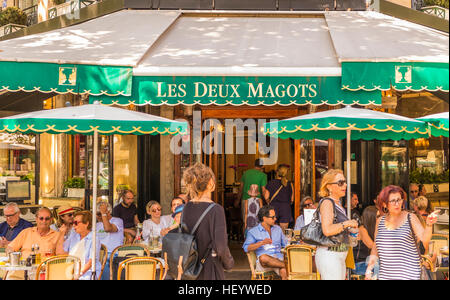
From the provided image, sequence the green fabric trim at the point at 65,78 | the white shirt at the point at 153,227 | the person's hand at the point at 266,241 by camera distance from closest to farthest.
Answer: the person's hand at the point at 266,241 → the green fabric trim at the point at 65,78 → the white shirt at the point at 153,227

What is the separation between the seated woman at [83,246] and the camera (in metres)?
6.31

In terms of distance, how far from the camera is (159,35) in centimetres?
881

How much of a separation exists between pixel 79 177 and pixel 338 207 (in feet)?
29.9

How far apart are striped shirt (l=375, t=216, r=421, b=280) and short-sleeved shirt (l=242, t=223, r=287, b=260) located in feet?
6.59

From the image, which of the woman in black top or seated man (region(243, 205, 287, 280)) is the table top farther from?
the woman in black top

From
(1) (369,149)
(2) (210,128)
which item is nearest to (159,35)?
(2) (210,128)

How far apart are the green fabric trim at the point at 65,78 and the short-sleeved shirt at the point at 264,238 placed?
2.53m

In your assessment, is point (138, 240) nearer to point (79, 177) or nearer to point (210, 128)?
point (210, 128)

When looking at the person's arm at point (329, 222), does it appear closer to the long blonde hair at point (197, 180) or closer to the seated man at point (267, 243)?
the long blonde hair at point (197, 180)

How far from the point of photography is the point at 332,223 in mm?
5207

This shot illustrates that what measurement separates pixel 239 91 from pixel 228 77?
24 cm

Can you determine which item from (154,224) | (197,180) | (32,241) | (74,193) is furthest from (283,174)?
(197,180)

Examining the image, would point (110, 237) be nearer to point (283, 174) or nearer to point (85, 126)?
point (85, 126)

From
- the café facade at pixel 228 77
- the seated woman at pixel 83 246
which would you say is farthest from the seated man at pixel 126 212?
the seated woman at pixel 83 246
